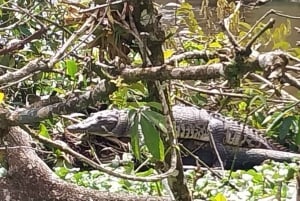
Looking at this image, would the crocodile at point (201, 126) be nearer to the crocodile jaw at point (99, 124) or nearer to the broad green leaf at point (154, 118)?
the crocodile jaw at point (99, 124)

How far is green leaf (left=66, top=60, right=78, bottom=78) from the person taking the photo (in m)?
1.99

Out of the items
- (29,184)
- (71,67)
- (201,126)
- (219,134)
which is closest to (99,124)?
(201,126)

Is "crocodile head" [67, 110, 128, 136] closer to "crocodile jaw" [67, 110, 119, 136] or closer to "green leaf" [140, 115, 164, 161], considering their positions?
"crocodile jaw" [67, 110, 119, 136]

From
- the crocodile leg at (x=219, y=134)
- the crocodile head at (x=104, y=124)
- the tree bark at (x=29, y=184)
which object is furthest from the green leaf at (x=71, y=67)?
the crocodile leg at (x=219, y=134)

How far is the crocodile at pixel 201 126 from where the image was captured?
283 centimetres

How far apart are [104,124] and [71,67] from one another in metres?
Result: 0.89

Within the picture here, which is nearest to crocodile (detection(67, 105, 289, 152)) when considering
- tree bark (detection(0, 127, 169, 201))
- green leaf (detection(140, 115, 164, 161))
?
tree bark (detection(0, 127, 169, 201))

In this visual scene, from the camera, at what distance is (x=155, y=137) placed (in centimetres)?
107

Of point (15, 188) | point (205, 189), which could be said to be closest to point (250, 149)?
point (205, 189)

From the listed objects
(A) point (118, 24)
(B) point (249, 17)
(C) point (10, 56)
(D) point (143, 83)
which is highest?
(A) point (118, 24)

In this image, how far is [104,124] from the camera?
2.87 m

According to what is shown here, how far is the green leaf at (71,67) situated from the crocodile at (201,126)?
0.74 metres

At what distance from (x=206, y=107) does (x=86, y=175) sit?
0.75 meters

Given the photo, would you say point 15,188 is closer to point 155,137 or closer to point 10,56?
point 10,56
